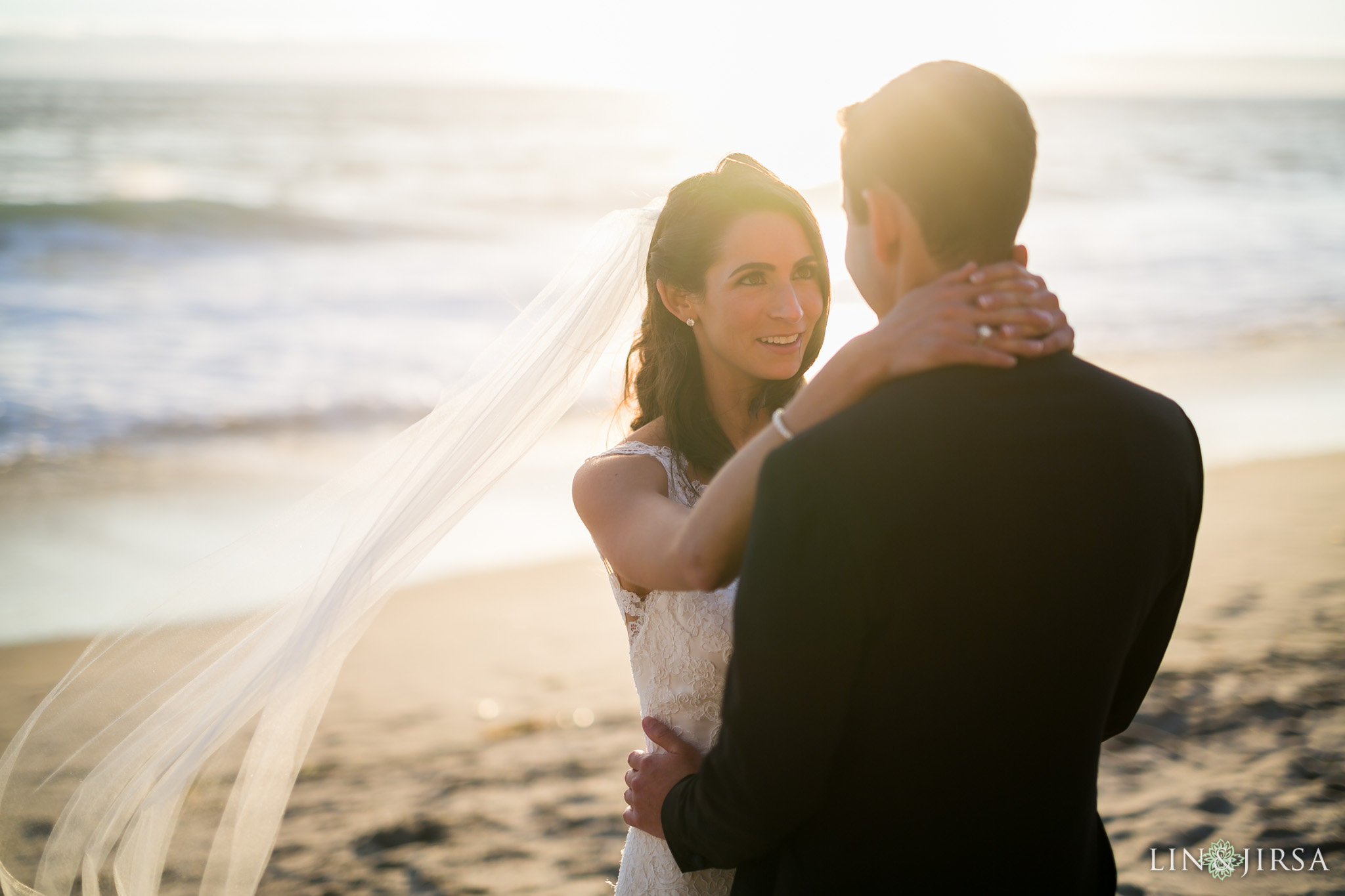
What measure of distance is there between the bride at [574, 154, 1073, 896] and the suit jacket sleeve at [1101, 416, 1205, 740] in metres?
0.59

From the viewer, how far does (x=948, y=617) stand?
1.45 metres

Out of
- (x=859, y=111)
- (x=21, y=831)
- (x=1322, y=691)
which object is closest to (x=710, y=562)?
(x=859, y=111)

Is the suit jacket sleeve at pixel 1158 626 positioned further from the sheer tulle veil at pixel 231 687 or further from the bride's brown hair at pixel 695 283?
the sheer tulle veil at pixel 231 687

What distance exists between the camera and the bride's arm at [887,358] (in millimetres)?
1427

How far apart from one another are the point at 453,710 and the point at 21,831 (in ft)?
10.0

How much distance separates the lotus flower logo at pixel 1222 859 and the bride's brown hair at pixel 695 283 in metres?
2.65

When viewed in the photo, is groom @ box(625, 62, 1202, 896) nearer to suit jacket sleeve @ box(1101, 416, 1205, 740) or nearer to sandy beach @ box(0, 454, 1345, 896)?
suit jacket sleeve @ box(1101, 416, 1205, 740)

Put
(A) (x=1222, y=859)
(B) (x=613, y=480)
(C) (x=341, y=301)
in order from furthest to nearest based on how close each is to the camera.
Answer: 1. (C) (x=341, y=301)
2. (A) (x=1222, y=859)
3. (B) (x=613, y=480)

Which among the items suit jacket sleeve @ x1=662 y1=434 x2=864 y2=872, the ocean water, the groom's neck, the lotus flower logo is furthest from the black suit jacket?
the lotus flower logo

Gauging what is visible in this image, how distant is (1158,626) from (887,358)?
2.74 ft

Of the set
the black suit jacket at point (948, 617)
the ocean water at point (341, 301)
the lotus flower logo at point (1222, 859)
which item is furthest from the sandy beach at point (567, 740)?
the black suit jacket at point (948, 617)

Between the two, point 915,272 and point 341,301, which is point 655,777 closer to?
point 915,272

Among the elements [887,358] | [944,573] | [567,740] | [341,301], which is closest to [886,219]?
[887,358]

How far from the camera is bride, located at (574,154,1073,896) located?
67.9 inches
